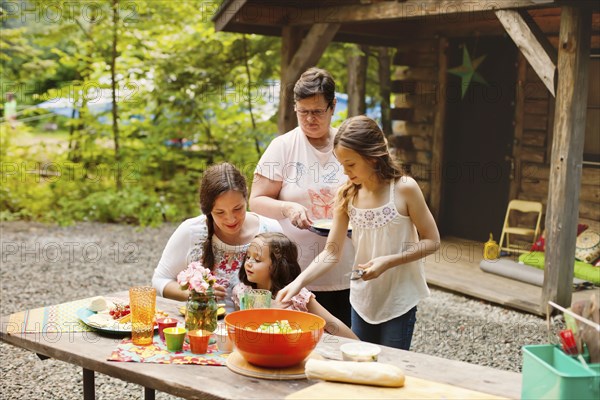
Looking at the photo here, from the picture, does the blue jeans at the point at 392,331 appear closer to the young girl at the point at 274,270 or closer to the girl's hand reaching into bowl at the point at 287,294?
the young girl at the point at 274,270

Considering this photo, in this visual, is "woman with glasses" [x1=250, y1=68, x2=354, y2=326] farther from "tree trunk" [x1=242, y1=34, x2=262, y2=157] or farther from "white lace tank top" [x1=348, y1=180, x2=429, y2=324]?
"tree trunk" [x1=242, y1=34, x2=262, y2=157]

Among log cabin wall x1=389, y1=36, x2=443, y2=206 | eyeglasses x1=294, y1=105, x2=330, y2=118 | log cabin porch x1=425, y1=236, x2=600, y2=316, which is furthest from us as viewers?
log cabin wall x1=389, y1=36, x2=443, y2=206

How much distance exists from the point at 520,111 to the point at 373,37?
1956 mm

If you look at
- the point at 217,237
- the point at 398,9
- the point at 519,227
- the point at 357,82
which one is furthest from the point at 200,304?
the point at 357,82

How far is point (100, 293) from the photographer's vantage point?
6.92 m

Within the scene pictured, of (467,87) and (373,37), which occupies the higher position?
(373,37)

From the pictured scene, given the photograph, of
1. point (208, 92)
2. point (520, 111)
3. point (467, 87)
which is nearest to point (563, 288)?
point (520, 111)

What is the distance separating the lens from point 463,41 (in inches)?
337

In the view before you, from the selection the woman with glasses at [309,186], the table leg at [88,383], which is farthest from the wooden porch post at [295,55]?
the table leg at [88,383]

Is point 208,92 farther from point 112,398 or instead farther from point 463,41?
point 112,398

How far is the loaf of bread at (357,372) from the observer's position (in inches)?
84.0

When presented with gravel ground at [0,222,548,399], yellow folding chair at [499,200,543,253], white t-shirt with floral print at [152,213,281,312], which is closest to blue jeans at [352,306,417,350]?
white t-shirt with floral print at [152,213,281,312]

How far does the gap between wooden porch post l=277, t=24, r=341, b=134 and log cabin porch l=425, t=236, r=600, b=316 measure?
6.94 ft

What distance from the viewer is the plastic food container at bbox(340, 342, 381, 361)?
2.31m
